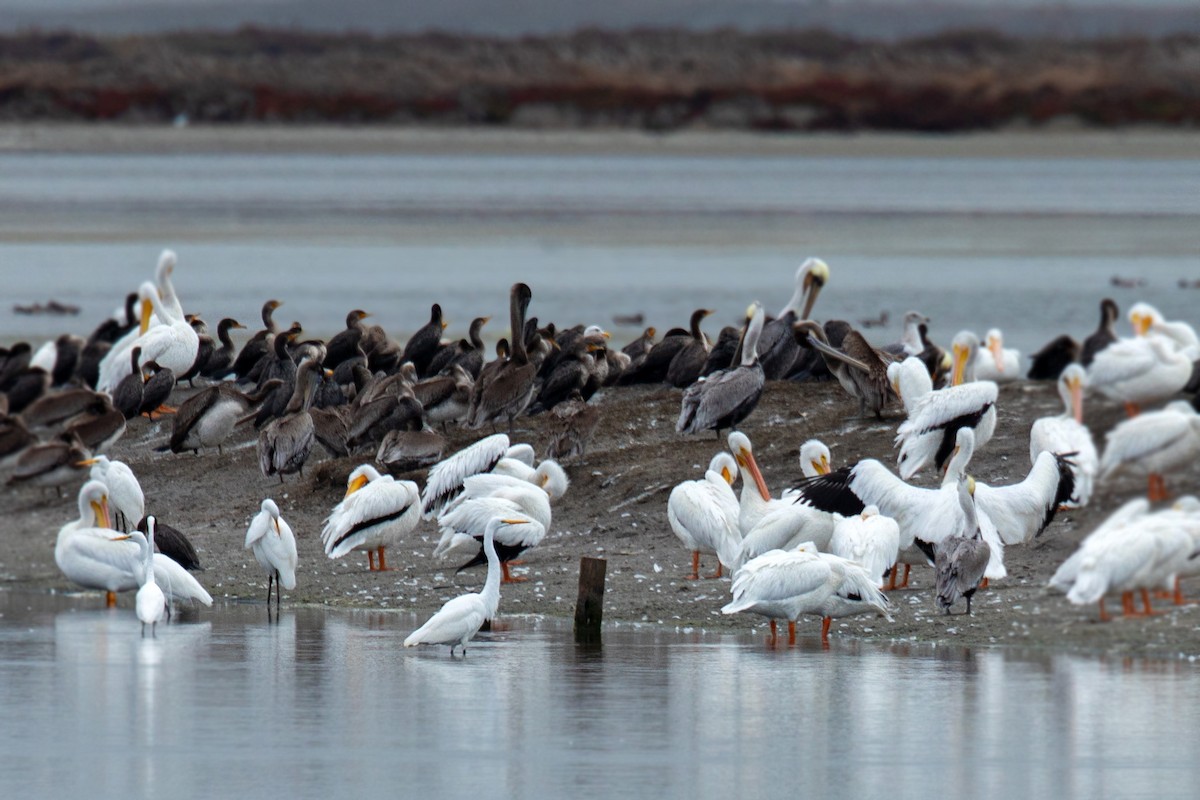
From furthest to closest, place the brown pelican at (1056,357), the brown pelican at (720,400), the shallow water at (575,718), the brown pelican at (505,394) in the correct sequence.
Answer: the brown pelican at (1056,357), the brown pelican at (505,394), the brown pelican at (720,400), the shallow water at (575,718)

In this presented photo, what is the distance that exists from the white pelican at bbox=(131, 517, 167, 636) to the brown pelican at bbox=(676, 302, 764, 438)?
4.40 m

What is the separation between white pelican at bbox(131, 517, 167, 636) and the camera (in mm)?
9367

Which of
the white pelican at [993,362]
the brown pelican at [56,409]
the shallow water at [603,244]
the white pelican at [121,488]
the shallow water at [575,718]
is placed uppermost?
the shallow water at [603,244]

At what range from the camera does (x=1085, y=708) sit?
7.11 metres

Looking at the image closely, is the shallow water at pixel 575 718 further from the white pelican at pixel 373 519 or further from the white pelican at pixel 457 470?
the white pelican at pixel 457 470

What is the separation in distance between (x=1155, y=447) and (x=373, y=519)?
701cm

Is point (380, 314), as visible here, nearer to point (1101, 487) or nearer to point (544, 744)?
point (544, 744)

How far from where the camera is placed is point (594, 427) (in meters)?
13.1

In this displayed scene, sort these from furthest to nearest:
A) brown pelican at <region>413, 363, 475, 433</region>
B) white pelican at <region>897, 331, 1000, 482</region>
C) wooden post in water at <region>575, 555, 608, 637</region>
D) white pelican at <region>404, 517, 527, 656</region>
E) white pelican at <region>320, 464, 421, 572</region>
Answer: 1. brown pelican at <region>413, 363, 475, 433</region>
2. white pelican at <region>897, 331, 1000, 482</region>
3. white pelican at <region>320, 464, 421, 572</region>
4. wooden post in water at <region>575, 555, 608, 637</region>
5. white pelican at <region>404, 517, 527, 656</region>

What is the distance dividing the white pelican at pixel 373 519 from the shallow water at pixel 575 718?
137cm

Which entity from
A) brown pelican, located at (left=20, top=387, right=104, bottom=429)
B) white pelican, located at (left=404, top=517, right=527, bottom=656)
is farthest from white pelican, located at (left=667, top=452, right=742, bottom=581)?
brown pelican, located at (left=20, top=387, right=104, bottom=429)

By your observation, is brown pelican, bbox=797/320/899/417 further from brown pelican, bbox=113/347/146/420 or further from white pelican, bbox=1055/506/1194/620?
white pelican, bbox=1055/506/1194/620

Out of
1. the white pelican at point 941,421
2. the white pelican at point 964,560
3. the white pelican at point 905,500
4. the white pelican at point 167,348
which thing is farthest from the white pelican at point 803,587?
the white pelican at point 167,348

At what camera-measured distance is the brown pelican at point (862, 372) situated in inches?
522
